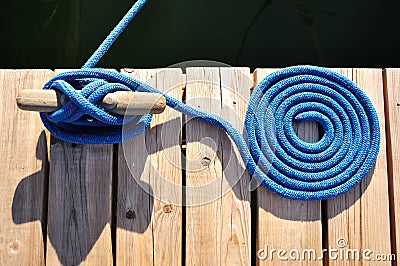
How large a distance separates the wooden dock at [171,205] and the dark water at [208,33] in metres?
0.83

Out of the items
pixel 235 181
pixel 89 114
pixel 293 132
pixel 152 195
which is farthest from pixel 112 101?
pixel 293 132

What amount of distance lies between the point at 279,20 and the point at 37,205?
145 cm

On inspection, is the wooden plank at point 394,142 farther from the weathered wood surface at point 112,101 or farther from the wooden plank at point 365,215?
the weathered wood surface at point 112,101

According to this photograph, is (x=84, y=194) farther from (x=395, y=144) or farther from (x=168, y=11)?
(x=168, y=11)

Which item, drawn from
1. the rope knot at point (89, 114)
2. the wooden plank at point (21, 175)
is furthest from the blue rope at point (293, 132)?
the wooden plank at point (21, 175)

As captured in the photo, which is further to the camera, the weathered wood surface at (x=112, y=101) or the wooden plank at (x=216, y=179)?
the wooden plank at (x=216, y=179)

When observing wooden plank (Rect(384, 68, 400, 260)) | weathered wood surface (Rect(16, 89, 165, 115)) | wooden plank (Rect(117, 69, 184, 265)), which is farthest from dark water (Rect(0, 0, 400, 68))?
weathered wood surface (Rect(16, 89, 165, 115))

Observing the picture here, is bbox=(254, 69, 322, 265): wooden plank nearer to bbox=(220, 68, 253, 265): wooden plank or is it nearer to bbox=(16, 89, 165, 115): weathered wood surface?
bbox=(220, 68, 253, 265): wooden plank

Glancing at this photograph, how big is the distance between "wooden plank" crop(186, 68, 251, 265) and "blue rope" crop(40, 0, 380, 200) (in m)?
0.04

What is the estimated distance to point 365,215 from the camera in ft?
4.45

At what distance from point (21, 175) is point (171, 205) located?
45 cm

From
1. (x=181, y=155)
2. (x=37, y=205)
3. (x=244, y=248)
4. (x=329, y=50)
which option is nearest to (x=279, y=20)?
(x=329, y=50)

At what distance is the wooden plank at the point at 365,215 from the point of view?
4.42 ft

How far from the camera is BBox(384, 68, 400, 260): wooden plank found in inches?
53.3
